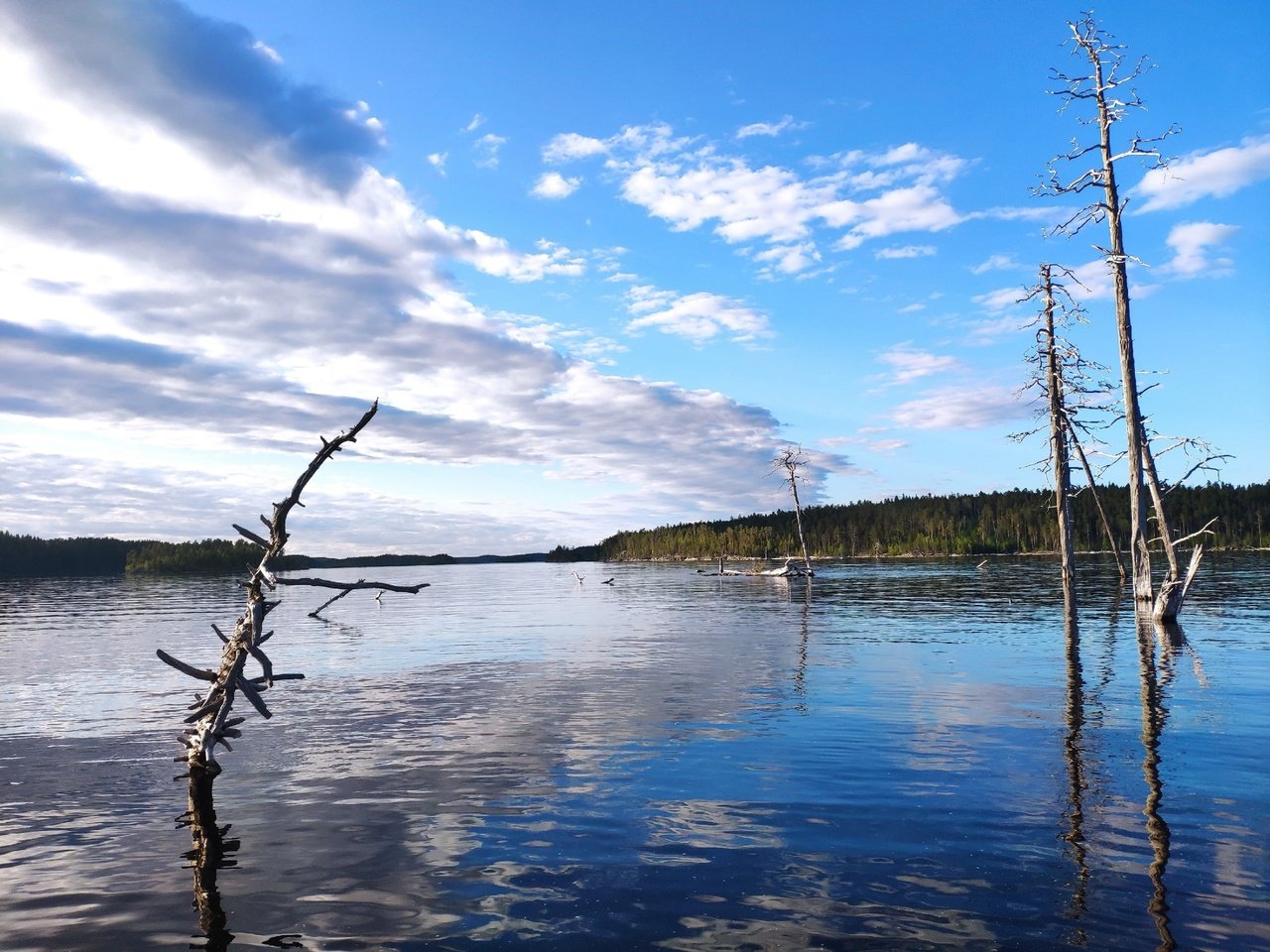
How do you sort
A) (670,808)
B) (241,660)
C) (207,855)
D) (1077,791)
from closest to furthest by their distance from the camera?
(207,855) < (670,808) < (1077,791) < (241,660)

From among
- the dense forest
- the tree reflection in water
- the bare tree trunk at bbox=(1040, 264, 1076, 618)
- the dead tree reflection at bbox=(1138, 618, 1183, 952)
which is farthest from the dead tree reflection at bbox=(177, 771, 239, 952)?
the dense forest

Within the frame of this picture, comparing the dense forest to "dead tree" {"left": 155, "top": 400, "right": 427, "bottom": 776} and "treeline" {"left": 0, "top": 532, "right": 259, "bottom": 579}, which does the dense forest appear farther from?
"dead tree" {"left": 155, "top": 400, "right": 427, "bottom": 776}

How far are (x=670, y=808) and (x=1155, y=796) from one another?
688cm

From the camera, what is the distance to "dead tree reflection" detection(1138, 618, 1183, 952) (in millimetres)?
7695

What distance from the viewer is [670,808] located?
1145cm

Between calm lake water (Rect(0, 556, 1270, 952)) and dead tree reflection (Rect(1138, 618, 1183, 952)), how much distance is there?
52mm

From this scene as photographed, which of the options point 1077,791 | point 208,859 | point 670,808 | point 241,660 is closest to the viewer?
point 208,859

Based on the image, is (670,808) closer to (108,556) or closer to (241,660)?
Result: (241,660)

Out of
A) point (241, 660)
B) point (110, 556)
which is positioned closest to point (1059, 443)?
point (241, 660)

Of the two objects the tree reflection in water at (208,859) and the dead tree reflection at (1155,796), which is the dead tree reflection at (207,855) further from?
the dead tree reflection at (1155,796)

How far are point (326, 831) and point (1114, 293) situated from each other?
3555 cm

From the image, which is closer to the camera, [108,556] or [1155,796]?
[1155,796]

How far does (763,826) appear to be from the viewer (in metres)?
10.6

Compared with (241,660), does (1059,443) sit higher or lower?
higher
